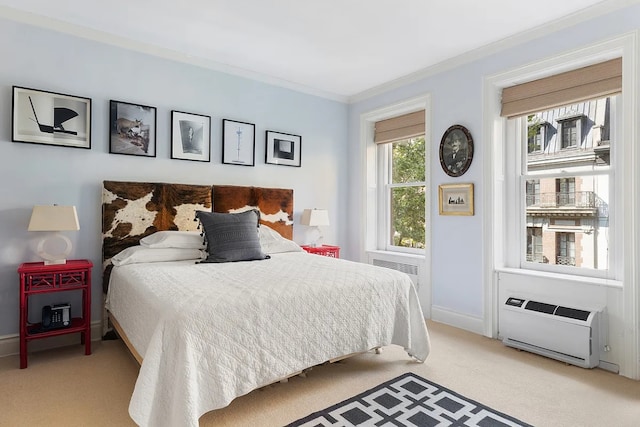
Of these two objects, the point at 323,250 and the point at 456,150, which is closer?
the point at 456,150

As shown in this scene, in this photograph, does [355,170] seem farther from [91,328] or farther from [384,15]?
[91,328]

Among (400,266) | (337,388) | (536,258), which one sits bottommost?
(337,388)

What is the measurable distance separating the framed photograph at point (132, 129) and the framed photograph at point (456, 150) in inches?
112

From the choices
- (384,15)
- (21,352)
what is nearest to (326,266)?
(384,15)

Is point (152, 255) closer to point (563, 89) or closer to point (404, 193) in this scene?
point (404, 193)

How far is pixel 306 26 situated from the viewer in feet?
9.82

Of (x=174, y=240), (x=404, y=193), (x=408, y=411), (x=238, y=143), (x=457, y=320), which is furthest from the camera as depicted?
(x=404, y=193)

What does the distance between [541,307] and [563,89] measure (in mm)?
1765

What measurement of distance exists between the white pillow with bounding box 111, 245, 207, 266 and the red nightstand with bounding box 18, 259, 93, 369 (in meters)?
0.24

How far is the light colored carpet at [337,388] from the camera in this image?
2.01 metres

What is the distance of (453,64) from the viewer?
3.63 m

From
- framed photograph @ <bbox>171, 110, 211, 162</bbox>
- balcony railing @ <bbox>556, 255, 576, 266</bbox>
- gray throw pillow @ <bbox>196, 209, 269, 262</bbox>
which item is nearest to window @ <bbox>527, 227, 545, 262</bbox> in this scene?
balcony railing @ <bbox>556, 255, 576, 266</bbox>

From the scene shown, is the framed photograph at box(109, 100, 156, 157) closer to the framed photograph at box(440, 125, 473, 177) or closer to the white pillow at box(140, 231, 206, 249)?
the white pillow at box(140, 231, 206, 249)

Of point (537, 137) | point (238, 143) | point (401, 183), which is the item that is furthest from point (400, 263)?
point (238, 143)
